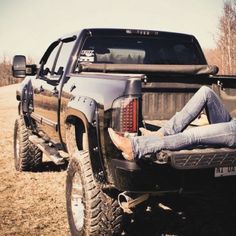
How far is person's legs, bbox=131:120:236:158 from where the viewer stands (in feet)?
9.16

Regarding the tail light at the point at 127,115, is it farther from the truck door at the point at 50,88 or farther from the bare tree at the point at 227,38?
the bare tree at the point at 227,38

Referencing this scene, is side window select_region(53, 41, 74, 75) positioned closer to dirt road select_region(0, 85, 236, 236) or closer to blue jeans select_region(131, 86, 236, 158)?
dirt road select_region(0, 85, 236, 236)

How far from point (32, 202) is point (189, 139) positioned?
9.06 ft

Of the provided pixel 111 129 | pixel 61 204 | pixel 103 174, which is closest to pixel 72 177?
pixel 103 174

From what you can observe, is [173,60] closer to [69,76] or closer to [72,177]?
[69,76]

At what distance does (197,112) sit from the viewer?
3.20 metres

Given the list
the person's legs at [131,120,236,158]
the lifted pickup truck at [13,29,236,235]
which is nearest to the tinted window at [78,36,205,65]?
the lifted pickup truck at [13,29,236,235]

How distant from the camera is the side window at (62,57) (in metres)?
4.93

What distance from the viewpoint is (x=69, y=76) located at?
4.34m

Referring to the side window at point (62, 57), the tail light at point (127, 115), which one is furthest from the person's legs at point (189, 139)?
the side window at point (62, 57)

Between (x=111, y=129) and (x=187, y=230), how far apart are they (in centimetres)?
176

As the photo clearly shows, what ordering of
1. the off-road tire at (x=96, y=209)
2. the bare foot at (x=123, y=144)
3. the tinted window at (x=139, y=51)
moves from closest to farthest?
the bare foot at (x=123, y=144) < the off-road tire at (x=96, y=209) < the tinted window at (x=139, y=51)

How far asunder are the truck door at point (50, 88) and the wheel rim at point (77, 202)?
115cm

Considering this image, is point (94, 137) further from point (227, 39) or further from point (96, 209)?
point (227, 39)
